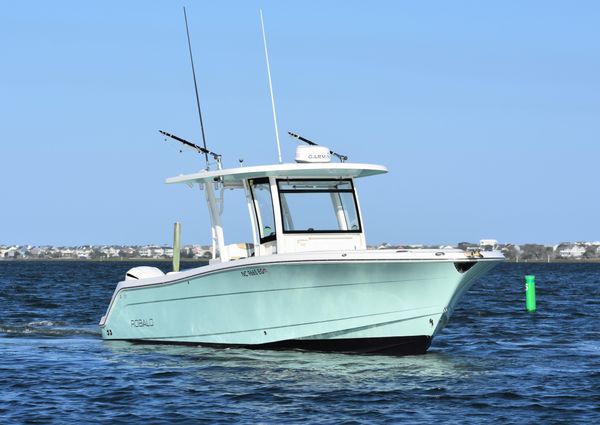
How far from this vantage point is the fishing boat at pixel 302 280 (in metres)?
17.0

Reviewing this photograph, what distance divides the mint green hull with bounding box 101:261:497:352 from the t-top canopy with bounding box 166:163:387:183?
1.81 metres

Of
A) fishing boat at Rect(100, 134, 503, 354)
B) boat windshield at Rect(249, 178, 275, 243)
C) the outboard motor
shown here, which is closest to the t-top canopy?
fishing boat at Rect(100, 134, 503, 354)

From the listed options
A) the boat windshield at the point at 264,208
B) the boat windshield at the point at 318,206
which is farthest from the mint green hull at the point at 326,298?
the boat windshield at the point at 318,206

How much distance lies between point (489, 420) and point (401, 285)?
4500 mm

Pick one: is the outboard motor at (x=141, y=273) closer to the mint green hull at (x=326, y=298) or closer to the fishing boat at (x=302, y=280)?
the fishing boat at (x=302, y=280)

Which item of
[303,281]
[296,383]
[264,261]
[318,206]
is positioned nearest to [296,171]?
[318,206]

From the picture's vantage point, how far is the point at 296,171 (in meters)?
18.4

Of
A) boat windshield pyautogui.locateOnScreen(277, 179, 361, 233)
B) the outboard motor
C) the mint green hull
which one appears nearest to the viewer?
the mint green hull

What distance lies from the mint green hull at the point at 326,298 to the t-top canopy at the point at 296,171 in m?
1.81

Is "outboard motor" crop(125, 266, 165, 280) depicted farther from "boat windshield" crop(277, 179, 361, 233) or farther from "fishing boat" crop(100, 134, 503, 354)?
"boat windshield" crop(277, 179, 361, 233)

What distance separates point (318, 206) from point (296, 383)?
4.53m

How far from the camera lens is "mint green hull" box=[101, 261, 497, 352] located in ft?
55.7

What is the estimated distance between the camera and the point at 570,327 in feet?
86.3

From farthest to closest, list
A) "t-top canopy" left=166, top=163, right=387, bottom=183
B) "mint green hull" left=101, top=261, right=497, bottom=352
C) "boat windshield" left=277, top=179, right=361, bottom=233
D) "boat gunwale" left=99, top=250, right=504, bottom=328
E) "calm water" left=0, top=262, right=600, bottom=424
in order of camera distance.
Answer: "boat windshield" left=277, top=179, right=361, bottom=233, "t-top canopy" left=166, top=163, right=387, bottom=183, "mint green hull" left=101, top=261, right=497, bottom=352, "boat gunwale" left=99, top=250, right=504, bottom=328, "calm water" left=0, top=262, right=600, bottom=424
